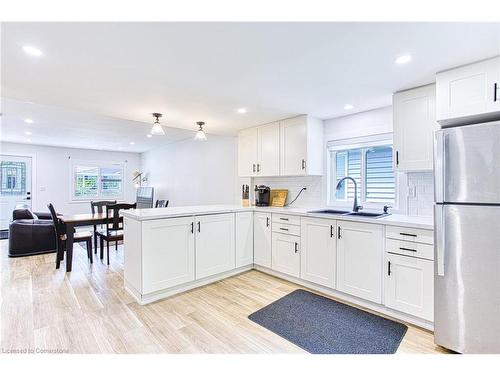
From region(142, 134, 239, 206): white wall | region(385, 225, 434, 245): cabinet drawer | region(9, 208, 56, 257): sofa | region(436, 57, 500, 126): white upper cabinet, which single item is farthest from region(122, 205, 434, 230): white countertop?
region(9, 208, 56, 257): sofa

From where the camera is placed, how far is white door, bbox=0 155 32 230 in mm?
6730

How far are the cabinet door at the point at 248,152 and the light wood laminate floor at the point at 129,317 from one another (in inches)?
65.5

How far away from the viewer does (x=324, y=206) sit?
3.66m

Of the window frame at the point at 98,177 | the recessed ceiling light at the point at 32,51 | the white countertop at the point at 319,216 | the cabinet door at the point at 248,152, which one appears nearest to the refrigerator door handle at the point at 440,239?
the white countertop at the point at 319,216

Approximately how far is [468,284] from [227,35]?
7.75ft

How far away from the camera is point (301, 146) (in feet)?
11.4

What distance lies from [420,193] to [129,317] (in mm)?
3264

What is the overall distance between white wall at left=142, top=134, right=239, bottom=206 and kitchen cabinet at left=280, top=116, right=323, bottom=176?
60.3 inches

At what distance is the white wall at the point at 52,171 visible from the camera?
7117 millimetres

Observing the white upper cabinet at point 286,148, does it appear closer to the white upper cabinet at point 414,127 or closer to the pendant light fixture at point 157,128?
the white upper cabinet at point 414,127
